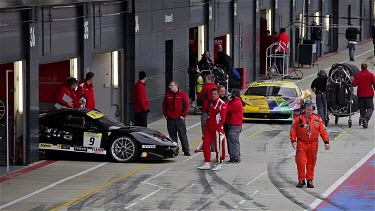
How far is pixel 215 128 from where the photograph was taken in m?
22.7

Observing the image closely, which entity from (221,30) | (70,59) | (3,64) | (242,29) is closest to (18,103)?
(3,64)

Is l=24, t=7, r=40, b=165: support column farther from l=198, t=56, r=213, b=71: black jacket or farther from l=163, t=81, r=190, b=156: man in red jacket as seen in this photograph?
l=198, t=56, r=213, b=71: black jacket

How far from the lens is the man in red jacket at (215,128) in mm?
22656

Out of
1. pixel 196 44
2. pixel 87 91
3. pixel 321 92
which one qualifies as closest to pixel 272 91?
pixel 321 92

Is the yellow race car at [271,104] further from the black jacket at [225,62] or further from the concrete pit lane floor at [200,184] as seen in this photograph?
the black jacket at [225,62]

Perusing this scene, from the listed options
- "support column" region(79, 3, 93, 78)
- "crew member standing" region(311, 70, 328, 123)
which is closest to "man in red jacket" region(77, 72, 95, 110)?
"support column" region(79, 3, 93, 78)

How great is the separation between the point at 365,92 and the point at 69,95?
8680 mm

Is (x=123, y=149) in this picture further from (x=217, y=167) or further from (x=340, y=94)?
(x=340, y=94)

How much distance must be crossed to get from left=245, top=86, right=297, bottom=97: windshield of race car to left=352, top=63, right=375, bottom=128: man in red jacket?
211cm

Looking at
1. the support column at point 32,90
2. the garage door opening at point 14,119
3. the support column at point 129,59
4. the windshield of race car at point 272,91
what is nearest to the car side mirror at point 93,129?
the support column at point 32,90

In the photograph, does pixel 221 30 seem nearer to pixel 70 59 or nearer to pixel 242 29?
pixel 242 29

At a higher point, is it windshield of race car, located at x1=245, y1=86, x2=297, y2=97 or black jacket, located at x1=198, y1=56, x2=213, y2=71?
black jacket, located at x1=198, y1=56, x2=213, y2=71

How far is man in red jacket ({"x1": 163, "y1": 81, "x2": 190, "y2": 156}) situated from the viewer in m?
24.5

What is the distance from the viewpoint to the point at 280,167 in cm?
2331
